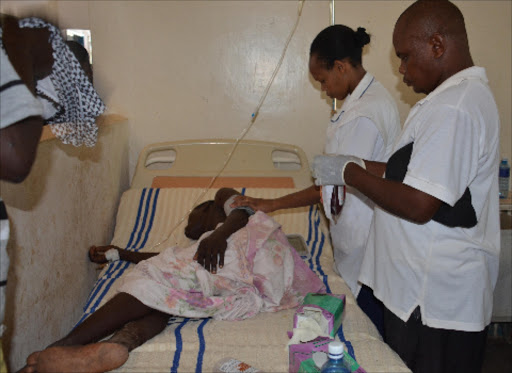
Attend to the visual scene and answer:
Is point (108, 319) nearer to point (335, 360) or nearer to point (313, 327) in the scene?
point (313, 327)

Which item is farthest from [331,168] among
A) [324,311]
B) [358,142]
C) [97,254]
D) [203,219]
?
[97,254]

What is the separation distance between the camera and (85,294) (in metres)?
2.68

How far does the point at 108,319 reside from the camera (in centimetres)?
189

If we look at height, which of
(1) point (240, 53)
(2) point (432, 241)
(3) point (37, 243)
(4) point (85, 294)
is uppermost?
(1) point (240, 53)

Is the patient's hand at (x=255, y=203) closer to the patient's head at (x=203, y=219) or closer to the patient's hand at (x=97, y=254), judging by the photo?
the patient's head at (x=203, y=219)

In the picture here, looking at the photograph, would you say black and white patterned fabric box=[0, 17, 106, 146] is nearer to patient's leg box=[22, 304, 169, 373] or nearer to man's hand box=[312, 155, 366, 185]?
patient's leg box=[22, 304, 169, 373]

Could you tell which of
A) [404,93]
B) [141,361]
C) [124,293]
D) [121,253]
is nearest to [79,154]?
[121,253]

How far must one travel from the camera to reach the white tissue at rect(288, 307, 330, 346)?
1.75m

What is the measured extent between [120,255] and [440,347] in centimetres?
173

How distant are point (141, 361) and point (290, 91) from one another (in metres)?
2.29

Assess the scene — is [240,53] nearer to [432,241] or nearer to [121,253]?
[121,253]

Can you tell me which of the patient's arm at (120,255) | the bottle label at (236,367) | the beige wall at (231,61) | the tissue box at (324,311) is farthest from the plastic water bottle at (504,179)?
the bottle label at (236,367)

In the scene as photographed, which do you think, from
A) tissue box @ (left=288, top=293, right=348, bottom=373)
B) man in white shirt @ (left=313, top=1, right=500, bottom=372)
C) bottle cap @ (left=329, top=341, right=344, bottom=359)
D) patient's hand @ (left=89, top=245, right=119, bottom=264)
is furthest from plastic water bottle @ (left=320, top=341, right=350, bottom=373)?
patient's hand @ (left=89, top=245, right=119, bottom=264)

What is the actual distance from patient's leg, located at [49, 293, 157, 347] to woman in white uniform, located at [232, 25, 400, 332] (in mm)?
847
